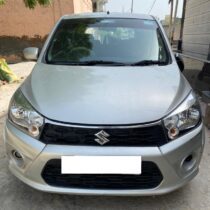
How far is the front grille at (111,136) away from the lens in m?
2.37

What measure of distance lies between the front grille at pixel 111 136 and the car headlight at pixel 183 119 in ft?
0.38

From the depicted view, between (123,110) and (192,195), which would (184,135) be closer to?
(123,110)

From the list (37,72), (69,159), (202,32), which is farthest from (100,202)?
(202,32)

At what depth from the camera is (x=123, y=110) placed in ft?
8.09

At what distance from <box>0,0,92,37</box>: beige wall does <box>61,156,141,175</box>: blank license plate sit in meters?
12.5

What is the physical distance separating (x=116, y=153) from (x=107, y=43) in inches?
68.0

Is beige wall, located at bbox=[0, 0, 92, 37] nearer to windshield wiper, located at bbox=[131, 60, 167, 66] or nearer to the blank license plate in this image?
windshield wiper, located at bbox=[131, 60, 167, 66]

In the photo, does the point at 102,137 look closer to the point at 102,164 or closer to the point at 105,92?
the point at 102,164

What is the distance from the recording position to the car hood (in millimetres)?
2434

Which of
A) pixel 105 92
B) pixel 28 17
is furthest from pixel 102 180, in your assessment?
pixel 28 17

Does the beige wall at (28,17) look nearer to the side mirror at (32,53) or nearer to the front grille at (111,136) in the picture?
the side mirror at (32,53)

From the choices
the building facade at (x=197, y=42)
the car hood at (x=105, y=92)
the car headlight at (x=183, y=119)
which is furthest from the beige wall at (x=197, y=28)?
the car headlight at (x=183, y=119)

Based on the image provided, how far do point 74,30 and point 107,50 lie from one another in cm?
61

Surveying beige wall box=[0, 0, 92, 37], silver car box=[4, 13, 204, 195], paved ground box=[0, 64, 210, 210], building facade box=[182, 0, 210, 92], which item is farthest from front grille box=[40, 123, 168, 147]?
beige wall box=[0, 0, 92, 37]
